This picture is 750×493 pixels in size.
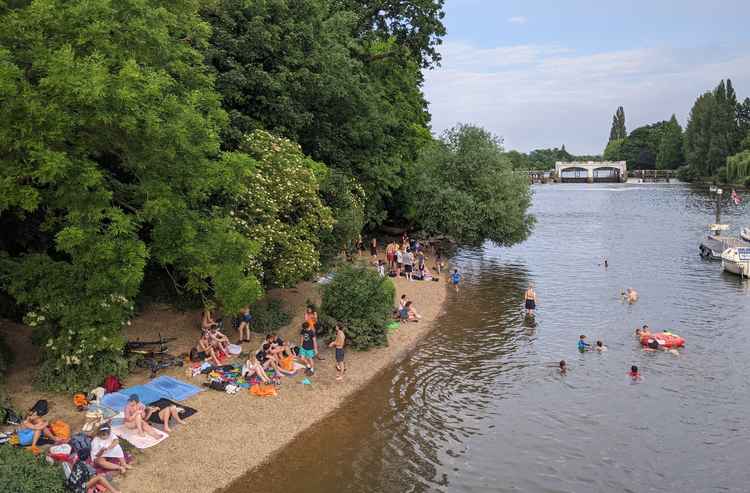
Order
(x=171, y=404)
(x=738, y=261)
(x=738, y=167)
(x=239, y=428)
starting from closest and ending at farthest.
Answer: (x=239, y=428), (x=171, y=404), (x=738, y=261), (x=738, y=167)

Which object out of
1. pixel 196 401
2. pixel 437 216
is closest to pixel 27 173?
pixel 196 401

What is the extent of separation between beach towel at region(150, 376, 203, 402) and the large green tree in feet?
4.35

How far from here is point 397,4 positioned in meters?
38.8

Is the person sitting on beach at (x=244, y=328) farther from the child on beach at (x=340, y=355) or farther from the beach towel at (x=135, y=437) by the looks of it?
the beach towel at (x=135, y=437)

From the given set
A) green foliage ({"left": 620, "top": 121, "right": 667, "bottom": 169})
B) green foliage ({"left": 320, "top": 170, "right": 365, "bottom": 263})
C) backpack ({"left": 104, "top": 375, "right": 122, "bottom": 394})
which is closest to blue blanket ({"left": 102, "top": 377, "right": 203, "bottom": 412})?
backpack ({"left": 104, "top": 375, "right": 122, "bottom": 394})

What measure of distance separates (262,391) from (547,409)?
8.85 m

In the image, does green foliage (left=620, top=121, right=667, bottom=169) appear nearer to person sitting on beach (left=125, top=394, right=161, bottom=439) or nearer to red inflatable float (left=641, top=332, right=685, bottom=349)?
→ red inflatable float (left=641, top=332, right=685, bottom=349)

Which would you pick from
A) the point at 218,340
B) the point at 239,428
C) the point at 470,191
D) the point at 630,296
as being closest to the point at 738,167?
the point at 470,191

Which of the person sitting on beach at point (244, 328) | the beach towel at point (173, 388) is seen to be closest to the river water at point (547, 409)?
the beach towel at point (173, 388)

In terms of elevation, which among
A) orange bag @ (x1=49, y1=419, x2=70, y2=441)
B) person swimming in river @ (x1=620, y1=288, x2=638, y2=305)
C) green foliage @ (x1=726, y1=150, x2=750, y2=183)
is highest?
green foliage @ (x1=726, y1=150, x2=750, y2=183)

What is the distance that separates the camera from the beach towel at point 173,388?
1727cm

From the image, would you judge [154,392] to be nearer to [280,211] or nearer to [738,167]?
[280,211]

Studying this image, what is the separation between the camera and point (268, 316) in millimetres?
24031

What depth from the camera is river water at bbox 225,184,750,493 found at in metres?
14.8
